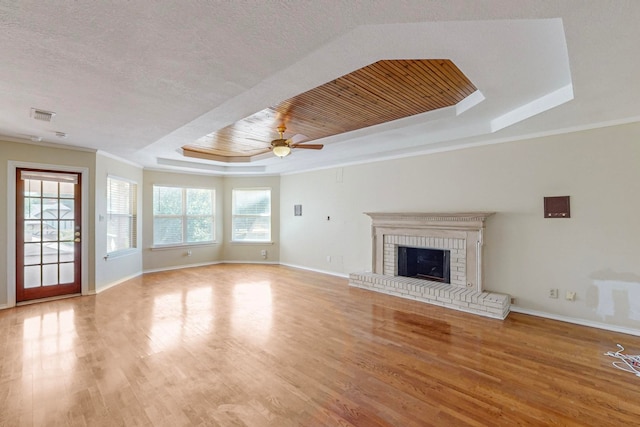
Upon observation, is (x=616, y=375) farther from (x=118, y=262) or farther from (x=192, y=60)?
(x=118, y=262)

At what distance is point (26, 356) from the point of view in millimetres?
2822

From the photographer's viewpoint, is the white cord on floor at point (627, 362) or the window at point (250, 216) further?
the window at point (250, 216)

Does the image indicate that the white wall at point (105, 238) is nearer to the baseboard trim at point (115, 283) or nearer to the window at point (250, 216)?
the baseboard trim at point (115, 283)

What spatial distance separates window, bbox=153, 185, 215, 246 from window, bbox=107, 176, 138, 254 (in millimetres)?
497

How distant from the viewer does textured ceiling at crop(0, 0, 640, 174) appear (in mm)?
1556

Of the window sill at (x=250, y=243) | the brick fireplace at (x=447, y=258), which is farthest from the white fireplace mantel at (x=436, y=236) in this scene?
the window sill at (x=250, y=243)

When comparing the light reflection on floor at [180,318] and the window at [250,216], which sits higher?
the window at [250,216]

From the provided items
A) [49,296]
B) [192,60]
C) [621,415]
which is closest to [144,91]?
[192,60]

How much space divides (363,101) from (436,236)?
2.64 meters

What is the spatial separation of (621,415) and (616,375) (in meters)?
0.68

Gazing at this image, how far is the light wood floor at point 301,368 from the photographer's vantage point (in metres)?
2.02

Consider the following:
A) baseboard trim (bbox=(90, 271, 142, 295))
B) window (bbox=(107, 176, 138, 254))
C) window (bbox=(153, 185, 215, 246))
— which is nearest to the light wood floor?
baseboard trim (bbox=(90, 271, 142, 295))

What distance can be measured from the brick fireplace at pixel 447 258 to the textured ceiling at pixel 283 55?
5.26 feet

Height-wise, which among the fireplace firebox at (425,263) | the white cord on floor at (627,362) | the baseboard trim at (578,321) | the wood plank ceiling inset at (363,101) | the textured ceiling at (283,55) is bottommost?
the white cord on floor at (627,362)
